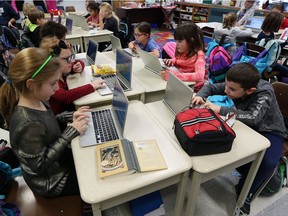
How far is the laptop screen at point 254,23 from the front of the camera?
4166mm

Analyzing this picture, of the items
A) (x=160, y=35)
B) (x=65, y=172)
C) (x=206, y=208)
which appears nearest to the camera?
(x=65, y=172)

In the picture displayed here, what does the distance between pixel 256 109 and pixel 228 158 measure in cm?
46

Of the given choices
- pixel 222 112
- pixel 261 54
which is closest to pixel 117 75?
pixel 222 112

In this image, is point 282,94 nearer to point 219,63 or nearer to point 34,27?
point 219,63

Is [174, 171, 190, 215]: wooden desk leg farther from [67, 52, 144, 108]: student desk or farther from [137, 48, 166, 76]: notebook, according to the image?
[137, 48, 166, 76]: notebook

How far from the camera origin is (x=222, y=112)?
1385 mm

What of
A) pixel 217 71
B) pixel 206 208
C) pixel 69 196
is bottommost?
pixel 206 208

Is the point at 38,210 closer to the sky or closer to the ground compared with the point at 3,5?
closer to the ground

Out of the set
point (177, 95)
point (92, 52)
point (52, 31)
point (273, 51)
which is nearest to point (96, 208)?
point (177, 95)

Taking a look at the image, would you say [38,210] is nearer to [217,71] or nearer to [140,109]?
[140,109]

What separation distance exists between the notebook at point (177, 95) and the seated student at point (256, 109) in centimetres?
16

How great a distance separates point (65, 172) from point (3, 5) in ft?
18.6

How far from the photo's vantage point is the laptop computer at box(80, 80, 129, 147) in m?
1.11

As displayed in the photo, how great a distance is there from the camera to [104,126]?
1.25m
